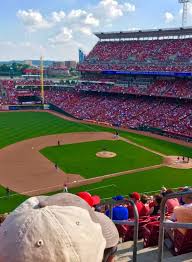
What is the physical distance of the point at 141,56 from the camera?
6588cm

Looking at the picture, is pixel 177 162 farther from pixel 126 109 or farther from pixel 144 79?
pixel 144 79

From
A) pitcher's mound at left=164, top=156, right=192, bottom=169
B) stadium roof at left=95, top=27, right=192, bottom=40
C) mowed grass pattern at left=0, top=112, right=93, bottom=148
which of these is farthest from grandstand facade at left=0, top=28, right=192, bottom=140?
pitcher's mound at left=164, top=156, right=192, bottom=169

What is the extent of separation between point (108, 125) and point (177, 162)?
2201cm

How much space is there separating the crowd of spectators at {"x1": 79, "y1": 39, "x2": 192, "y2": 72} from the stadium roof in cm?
106

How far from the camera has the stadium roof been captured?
6316 centimetres

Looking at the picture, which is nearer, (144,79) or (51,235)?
(51,235)

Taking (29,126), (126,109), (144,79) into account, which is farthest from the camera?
(144,79)

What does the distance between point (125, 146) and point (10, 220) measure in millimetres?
37082

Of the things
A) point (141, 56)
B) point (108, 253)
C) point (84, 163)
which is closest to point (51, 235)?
point (108, 253)

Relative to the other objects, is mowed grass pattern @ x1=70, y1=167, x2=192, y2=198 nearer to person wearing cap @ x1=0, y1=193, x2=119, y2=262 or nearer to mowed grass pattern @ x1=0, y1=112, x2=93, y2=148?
mowed grass pattern @ x1=0, y1=112, x2=93, y2=148

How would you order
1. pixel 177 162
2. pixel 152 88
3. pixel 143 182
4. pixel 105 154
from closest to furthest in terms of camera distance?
pixel 143 182 → pixel 177 162 → pixel 105 154 → pixel 152 88

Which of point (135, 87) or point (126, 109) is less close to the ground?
point (135, 87)

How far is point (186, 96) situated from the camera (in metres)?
51.5

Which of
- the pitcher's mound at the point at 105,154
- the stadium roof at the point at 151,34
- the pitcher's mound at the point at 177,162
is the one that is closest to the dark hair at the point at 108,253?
the pitcher's mound at the point at 177,162
